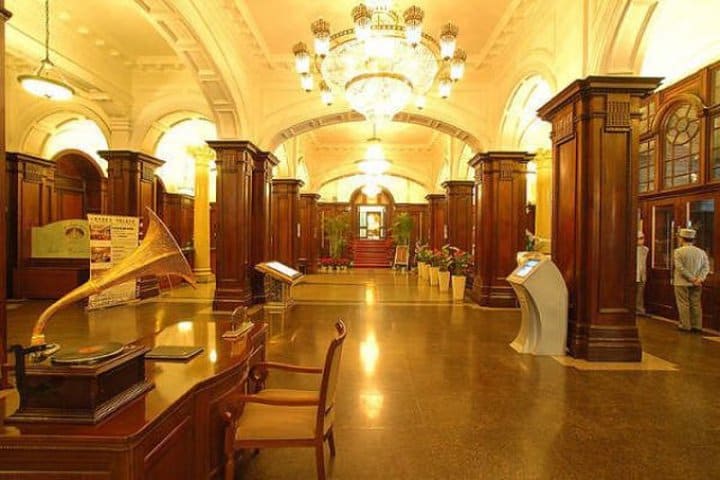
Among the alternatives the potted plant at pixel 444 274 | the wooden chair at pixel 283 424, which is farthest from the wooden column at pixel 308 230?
the wooden chair at pixel 283 424

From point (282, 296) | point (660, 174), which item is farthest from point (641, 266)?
point (282, 296)

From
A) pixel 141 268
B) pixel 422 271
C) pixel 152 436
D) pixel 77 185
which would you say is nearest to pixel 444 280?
pixel 422 271

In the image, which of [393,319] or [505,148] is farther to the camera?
[505,148]

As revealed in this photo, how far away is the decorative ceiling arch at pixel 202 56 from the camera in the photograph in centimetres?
538

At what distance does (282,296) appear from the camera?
8.34 m

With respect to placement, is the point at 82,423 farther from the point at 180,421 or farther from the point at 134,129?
the point at 134,129

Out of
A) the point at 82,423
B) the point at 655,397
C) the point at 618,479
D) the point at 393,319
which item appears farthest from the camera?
the point at 393,319

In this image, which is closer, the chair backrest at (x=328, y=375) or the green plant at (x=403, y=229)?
the chair backrest at (x=328, y=375)

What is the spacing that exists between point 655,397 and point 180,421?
403 centimetres

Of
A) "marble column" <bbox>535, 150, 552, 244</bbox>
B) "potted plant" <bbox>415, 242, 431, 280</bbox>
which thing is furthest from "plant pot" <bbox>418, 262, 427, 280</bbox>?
"marble column" <bbox>535, 150, 552, 244</bbox>

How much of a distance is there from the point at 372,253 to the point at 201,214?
361 inches

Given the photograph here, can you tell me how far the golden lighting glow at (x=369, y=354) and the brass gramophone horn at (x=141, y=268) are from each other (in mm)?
2627

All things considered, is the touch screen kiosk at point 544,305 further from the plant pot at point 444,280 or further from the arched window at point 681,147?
the plant pot at point 444,280

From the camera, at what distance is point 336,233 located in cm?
1867
